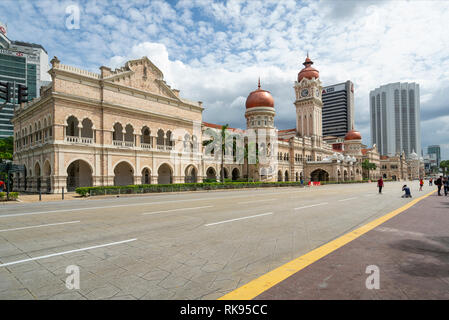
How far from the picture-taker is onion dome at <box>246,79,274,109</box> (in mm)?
53781

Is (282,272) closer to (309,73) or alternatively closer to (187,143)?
(187,143)

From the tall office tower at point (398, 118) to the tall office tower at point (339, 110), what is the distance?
192 ft

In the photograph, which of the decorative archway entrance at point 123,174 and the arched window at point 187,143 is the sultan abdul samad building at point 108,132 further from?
the arched window at point 187,143

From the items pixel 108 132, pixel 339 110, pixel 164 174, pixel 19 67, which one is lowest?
pixel 164 174

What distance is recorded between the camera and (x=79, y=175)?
2881 centimetres

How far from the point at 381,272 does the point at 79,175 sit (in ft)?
103

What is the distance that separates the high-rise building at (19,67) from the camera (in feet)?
320

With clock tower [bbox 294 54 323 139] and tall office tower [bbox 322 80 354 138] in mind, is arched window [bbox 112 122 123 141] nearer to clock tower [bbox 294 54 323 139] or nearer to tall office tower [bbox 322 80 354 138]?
clock tower [bbox 294 54 323 139]

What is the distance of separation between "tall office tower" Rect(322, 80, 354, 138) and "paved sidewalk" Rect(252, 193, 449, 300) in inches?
5731

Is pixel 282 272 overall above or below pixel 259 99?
below

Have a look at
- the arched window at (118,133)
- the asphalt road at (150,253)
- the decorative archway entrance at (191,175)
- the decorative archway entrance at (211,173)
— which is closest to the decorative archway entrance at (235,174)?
the decorative archway entrance at (211,173)

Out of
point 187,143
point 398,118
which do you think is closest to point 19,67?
point 187,143

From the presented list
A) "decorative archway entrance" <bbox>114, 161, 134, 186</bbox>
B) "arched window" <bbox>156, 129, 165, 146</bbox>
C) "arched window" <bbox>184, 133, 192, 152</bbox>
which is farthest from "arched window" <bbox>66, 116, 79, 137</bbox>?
"arched window" <bbox>184, 133, 192, 152</bbox>

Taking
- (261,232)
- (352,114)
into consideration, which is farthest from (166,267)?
(352,114)
